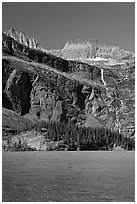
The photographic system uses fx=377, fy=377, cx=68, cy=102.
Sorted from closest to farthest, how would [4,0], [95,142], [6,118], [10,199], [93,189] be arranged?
[4,0] → [10,199] → [93,189] → [95,142] → [6,118]

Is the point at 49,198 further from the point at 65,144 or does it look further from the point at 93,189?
the point at 65,144

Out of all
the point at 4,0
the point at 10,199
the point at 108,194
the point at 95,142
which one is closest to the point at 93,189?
the point at 108,194

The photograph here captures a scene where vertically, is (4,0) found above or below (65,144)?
above

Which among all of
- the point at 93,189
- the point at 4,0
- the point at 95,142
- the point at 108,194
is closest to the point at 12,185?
the point at 93,189

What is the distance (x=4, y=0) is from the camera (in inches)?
896

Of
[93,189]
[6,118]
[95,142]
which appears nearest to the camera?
[93,189]

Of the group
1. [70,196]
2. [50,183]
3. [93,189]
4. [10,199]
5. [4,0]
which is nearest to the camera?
[4,0]

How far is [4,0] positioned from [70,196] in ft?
58.8

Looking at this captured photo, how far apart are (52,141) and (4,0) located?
126607 millimetres

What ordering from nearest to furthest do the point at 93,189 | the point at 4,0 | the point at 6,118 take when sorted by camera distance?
the point at 4,0 → the point at 93,189 → the point at 6,118

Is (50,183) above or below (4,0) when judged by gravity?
below

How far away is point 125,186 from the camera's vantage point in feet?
126

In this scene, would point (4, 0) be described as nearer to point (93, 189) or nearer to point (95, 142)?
point (93, 189)

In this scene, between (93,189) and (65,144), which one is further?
(65,144)
